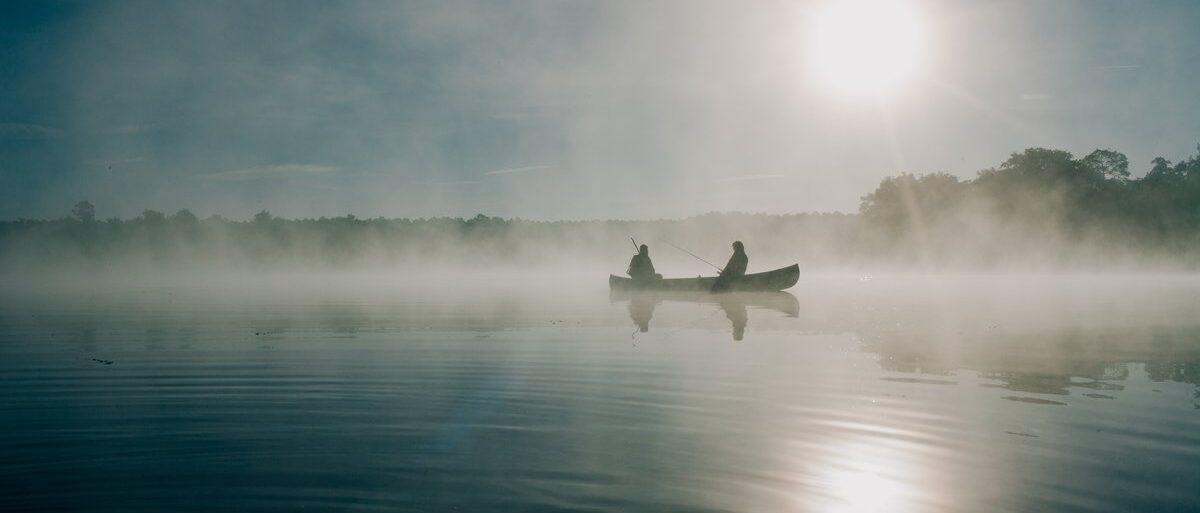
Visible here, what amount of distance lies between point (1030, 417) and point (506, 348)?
27.5 feet

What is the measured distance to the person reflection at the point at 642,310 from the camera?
64.0ft

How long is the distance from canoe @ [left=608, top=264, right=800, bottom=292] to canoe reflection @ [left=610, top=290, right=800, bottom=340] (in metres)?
0.31

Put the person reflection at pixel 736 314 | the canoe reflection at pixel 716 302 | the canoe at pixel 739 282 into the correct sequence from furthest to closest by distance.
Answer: the canoe at pixel 739 282 → the canoe reflection at pixel 716 302 → the person reflection at pixel 736 314

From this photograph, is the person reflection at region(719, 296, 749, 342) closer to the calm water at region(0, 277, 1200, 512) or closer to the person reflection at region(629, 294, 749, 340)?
the person reflection at region(629, 294, 749, 340)

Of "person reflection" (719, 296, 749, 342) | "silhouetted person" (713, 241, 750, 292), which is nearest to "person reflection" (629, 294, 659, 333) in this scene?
"person reflection" (719, 296, 749, 342)

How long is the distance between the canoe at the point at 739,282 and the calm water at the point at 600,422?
649 inches

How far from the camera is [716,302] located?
30.2m

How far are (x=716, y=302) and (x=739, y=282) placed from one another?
3.78 meters

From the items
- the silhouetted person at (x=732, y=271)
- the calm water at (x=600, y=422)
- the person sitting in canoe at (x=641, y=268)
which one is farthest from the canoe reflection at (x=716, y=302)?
the calm water at (x=600, y=422)

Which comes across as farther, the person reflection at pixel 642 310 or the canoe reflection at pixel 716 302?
the canoe reflection at pixel 716 302

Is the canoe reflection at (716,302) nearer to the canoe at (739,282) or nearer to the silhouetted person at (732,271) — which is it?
the canoe at (739,282)

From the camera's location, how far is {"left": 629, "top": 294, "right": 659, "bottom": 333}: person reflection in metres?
19.5

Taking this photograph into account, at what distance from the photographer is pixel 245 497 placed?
5.51 meters

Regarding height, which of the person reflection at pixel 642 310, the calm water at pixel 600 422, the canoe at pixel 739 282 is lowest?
the calm water at pixel 600 422
